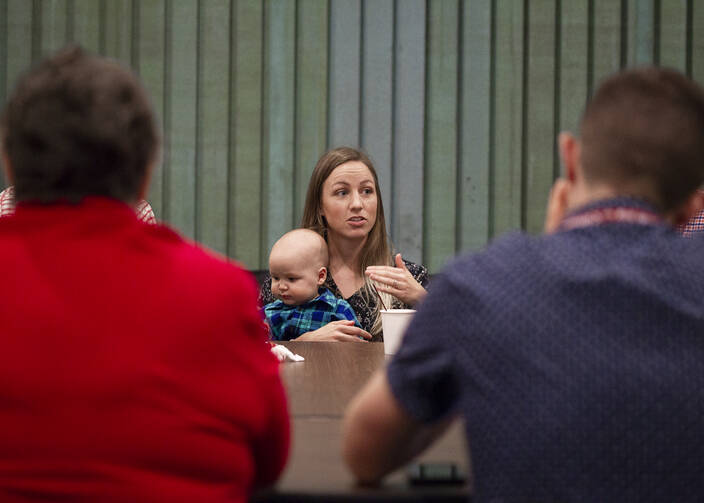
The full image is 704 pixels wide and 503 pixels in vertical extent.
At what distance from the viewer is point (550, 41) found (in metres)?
3.45

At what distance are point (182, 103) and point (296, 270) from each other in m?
1.40

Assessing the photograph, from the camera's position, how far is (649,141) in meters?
0.78

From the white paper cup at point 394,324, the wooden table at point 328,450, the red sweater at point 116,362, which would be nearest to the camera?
the red sweater at point 116,362

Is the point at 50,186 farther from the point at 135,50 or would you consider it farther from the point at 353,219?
the point at 135,50

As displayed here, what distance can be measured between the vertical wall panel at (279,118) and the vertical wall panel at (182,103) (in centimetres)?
32

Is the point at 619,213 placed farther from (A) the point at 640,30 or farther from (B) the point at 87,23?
(B) the point at 87,23

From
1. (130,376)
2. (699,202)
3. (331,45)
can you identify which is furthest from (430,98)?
(130,376)

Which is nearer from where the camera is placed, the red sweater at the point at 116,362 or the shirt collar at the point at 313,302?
the red sweater at the point at 116,362

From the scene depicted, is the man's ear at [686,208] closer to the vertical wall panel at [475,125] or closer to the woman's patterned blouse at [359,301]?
the woman's patterned blouse at [359,301]

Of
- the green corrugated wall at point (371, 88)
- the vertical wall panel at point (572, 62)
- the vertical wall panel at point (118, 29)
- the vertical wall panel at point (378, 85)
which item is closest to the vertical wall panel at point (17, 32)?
the green corrugated wall at point (371, 88)

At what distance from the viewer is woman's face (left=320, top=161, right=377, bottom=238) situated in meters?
2.59

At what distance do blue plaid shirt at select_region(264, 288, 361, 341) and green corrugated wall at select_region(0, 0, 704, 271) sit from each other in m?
1.03

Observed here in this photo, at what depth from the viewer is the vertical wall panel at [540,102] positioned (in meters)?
3.45

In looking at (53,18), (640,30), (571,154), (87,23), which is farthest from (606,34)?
(571,154)
